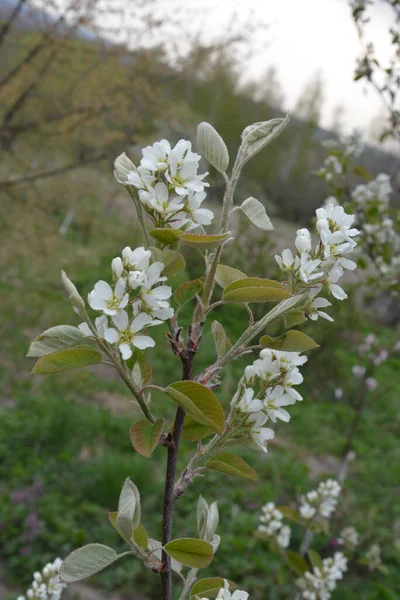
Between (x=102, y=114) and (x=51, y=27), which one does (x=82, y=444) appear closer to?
(x=102, y=114)

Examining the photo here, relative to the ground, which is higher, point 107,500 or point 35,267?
point 107,500

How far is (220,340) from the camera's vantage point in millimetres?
753

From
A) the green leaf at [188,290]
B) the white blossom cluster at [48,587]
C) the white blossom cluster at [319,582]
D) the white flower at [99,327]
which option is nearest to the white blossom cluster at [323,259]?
the green leaf at [188,290]

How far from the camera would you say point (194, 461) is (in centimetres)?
73

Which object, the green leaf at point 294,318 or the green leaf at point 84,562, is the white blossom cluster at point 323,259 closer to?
the green leaf at point 294,318

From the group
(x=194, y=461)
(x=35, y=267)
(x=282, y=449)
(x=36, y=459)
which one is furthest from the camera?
(x=35, y=267)

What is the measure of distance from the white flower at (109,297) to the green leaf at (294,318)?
0.19 m

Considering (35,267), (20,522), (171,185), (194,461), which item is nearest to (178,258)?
(171,185)

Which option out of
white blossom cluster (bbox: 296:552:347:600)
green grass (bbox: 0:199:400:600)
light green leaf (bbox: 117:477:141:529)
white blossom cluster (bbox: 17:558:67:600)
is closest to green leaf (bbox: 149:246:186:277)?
light green leaf (bbox: 117:477:141:529)

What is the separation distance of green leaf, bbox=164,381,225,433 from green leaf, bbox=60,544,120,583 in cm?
20

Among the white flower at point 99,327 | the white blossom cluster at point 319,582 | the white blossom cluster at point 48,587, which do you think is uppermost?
the white flower at point 99,327

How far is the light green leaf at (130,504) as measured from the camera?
2.11 ft

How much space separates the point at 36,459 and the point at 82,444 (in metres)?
0.36

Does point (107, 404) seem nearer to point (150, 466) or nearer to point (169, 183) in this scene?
point (150, 466)
